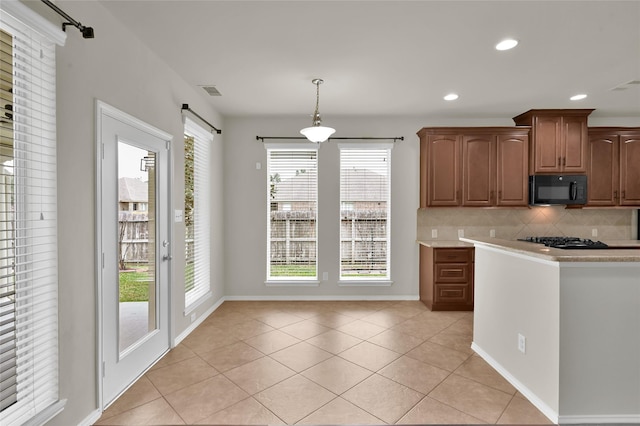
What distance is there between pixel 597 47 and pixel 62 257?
4.30 meters

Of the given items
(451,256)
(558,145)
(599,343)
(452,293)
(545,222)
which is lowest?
(452,293)

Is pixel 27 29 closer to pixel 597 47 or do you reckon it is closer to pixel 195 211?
pixel 195 211

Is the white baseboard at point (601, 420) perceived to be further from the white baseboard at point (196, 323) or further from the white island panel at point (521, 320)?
the white baseboard at point (196, 323)

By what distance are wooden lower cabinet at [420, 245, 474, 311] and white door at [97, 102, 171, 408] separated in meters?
3.32

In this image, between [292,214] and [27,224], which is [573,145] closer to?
[292,214]

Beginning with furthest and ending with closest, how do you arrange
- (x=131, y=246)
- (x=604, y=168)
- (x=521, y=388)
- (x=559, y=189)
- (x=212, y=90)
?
(x=604, y=168) < (x=559, y=189) < (x=212, y=90) < (x=131, y=246) < (x=521, y=388)

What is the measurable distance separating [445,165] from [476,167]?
1.44 ft

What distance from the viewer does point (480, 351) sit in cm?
311

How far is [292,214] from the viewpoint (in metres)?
5.02

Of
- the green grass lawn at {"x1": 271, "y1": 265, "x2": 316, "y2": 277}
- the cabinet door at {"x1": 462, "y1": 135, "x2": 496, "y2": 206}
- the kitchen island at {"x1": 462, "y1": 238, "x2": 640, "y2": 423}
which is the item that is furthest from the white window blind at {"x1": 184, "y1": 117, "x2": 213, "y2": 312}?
the cabinet door at {"x1": 462, "y1": 135, "x2": 496, "y2": 206}

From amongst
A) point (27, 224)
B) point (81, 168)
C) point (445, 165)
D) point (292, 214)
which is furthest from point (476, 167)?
point (27, 224)

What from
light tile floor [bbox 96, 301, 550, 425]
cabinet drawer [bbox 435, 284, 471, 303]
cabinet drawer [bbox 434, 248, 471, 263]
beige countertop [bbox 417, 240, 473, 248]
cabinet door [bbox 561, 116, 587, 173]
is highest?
cabinet door [bbox 561, 116, 587, 173]

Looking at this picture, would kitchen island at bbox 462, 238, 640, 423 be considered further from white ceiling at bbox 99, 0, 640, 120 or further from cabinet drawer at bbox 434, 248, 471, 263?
cabinet drawer at bbox 434, 248, 471, 263

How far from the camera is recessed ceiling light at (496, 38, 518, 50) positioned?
2.65m
